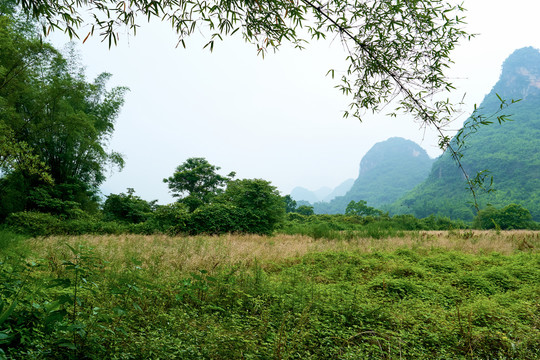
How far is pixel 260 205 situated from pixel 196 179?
560 inches

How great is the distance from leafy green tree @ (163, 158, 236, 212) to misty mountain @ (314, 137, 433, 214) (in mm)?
77817

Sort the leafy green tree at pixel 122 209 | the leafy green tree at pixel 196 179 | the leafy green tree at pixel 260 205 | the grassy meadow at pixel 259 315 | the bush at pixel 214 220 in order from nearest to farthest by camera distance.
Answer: the grassy meadow at pixel 259 315 → the bush at pixel 214 220 → the leafy green tree at pixel 260 205 → the leafy green tree at pixel 122 209 → the leafy green tree at pixel 196 179

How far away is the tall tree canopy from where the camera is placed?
12477 mm

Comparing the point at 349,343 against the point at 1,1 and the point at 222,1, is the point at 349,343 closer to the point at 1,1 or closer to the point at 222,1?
the point at 222,1

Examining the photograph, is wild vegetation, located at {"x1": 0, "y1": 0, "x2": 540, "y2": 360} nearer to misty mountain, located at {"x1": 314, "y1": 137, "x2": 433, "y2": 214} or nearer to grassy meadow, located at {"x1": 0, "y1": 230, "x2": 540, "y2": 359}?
grassy meadow, located at {"x1": 0, "y1": 230, "x2": 540, "y2": 359}

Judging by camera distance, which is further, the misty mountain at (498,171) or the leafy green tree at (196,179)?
the misty mountain at (498,171)

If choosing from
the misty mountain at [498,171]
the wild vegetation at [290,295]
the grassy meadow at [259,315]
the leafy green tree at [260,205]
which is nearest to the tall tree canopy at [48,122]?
the wild vegetation at [290,295]

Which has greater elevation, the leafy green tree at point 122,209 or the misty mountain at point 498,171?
the misty mountain at point 498,171

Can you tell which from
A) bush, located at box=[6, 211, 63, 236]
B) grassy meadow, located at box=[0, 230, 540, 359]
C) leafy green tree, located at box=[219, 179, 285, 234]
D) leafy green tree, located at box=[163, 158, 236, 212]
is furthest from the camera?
leafy green tree, located at box=[163, 158, 236, 212]

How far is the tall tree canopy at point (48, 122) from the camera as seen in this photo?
1248 centimetres

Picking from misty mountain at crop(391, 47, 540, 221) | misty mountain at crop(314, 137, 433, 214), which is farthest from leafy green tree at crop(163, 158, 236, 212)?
misty mountain at crop(314, 137, 433, 214)

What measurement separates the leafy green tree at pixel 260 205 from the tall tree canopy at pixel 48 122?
29.5 ft

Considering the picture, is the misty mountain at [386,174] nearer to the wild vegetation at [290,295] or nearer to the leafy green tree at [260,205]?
the leafy green tree at [260,205]

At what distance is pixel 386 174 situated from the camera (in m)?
140
